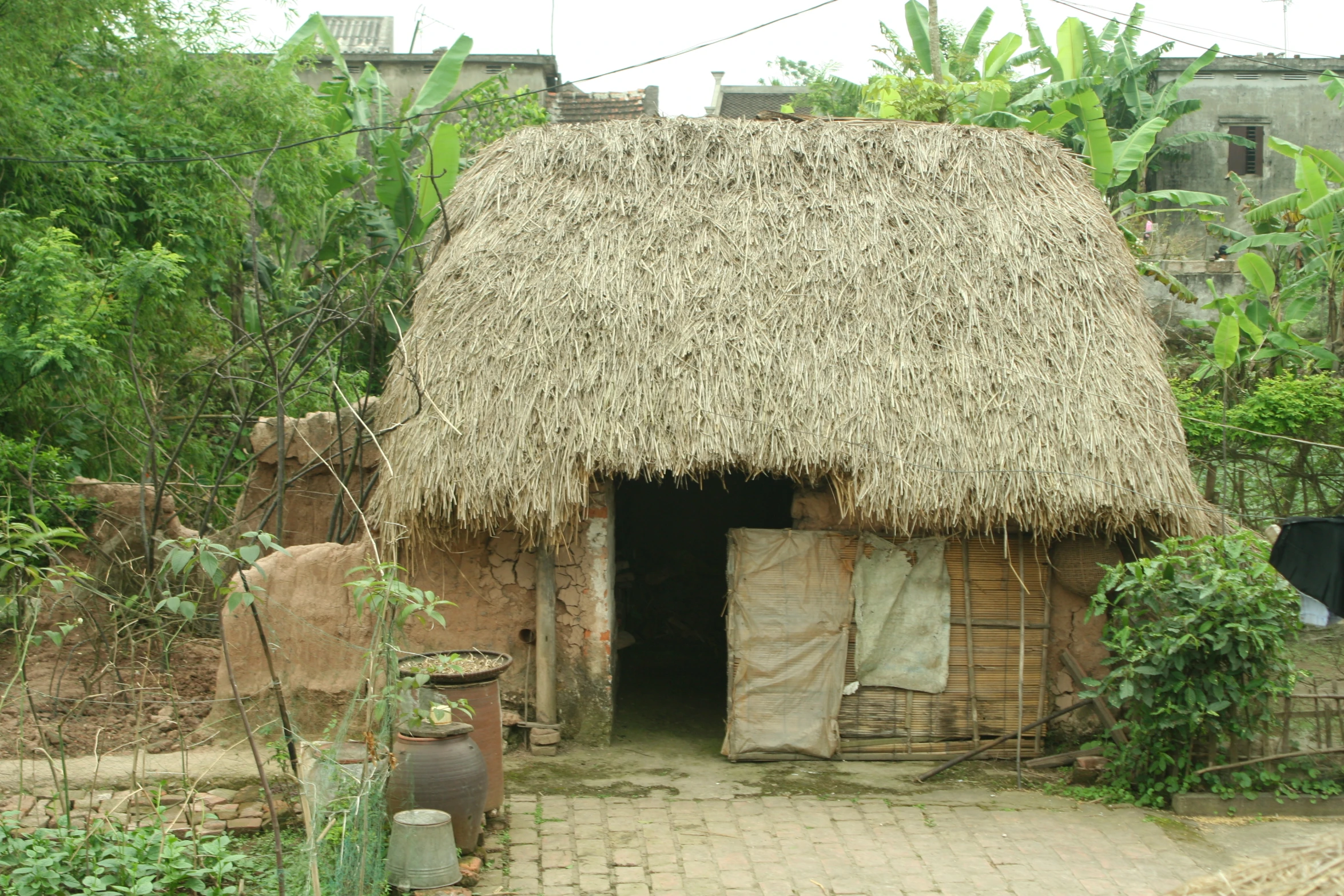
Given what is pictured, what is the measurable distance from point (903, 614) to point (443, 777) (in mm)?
3445

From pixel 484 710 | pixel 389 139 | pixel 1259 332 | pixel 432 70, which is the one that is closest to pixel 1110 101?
pixel 1259 332

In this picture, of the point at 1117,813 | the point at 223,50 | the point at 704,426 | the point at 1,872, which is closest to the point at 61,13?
the point at 223,50

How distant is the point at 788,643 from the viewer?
7.05 metres

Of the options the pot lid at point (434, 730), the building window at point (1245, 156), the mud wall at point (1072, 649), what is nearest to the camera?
the pot lid at point (434, 730)

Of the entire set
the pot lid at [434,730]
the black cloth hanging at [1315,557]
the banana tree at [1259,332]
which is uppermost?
the banana tree at [1259,332]

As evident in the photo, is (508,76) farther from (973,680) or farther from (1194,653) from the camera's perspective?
(1194,653)

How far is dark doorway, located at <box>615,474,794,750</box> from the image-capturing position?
994cm

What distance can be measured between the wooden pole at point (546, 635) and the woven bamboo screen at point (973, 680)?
2017 mm

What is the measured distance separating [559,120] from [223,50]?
8607mm

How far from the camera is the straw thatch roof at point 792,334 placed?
657 cm

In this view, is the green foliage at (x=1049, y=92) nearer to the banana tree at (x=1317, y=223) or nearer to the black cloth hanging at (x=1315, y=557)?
the banana tree at (x=1317, y=223)

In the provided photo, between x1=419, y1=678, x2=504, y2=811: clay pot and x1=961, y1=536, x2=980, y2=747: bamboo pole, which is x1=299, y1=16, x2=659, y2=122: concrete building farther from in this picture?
x1=419, y1=678, x2=504, y2=811: clay pot

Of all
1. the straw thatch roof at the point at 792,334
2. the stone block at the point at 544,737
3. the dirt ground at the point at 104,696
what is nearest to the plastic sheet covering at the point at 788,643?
the straw thatch roof at the point at 792,334

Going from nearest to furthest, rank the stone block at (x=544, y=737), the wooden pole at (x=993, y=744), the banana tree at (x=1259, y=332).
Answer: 1. the wooden pole at (x=993, y=744)
2. the stone block at (x=544, y=737)
3. the banana tree at (x=1259, y=332)
